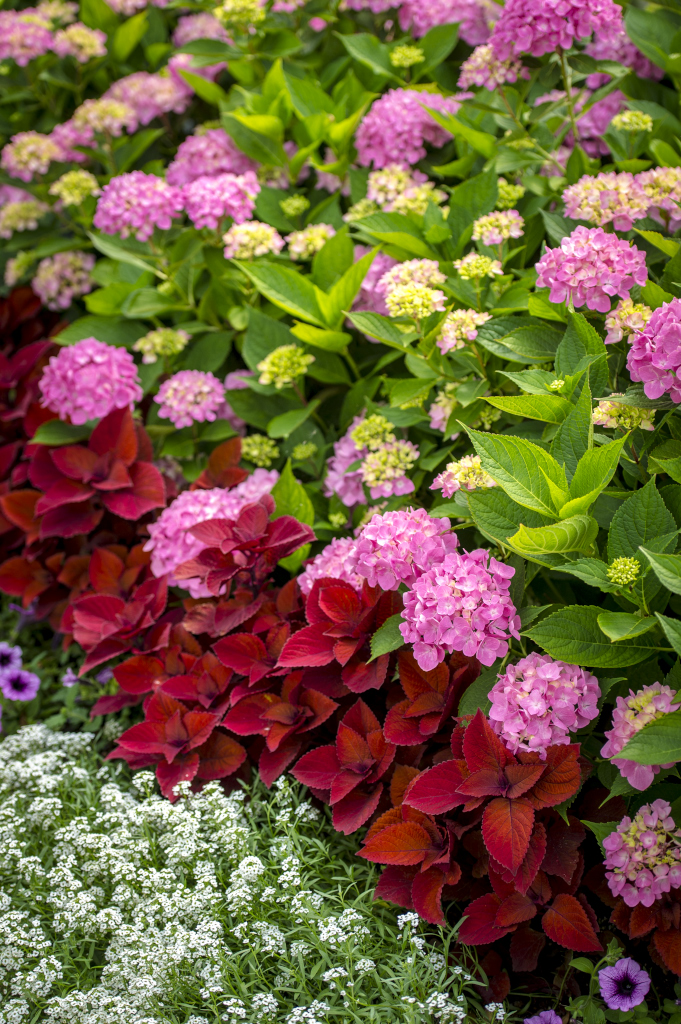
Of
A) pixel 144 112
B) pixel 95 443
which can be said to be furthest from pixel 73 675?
pixel 144 112

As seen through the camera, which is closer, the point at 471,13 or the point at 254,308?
the point at 254,308

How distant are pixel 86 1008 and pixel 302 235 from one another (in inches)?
69.9

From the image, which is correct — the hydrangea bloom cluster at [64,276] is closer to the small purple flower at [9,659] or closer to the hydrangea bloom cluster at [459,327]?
the small purple flower at [9,659]

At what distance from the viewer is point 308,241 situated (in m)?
2.22

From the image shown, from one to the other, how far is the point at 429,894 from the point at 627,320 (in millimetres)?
1024

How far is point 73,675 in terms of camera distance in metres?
2.36

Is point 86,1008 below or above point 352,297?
below

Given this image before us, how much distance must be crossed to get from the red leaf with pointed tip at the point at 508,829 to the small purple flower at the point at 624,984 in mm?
→ 242

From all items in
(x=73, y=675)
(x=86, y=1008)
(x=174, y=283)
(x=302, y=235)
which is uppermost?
(x=302, y=235)

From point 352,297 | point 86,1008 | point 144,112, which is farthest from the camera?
point 144,112

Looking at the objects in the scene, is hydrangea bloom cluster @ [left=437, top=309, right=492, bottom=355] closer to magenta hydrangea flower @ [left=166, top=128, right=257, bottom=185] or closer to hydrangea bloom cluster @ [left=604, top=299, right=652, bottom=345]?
hydrangea bloom cluster @ [left=604, top=299, right=652, bottom=345]

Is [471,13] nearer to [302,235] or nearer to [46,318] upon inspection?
[302,235]

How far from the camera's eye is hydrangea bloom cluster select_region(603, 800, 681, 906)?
1298 millimetres

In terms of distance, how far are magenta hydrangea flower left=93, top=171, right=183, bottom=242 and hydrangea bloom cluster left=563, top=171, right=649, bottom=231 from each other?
3.62 ft
